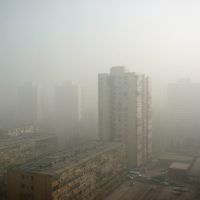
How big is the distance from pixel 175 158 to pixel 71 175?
1108 centimetres

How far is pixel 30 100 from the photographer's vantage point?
4228 cm

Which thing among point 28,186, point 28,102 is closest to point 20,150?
point 28,186

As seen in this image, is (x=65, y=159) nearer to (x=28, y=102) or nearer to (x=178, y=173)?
(x=178, y=173)

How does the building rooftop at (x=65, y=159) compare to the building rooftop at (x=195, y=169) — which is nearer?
the building rooftop at (x=65, y=159)

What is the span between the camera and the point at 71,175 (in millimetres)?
11922

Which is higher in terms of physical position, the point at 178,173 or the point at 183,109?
the point at 183,109

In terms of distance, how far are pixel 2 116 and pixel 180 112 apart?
24282 mm

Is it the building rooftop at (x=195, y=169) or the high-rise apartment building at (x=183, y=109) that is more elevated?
the high-rise apartment building at (x=183, y=109)

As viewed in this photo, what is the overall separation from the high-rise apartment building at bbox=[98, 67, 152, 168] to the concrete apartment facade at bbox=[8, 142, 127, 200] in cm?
309

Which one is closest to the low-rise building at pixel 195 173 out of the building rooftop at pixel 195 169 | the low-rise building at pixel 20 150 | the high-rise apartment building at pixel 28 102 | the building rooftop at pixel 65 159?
the building rooftop at pixel 195 169

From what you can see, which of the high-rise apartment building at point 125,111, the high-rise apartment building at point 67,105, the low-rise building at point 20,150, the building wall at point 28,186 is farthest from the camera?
the high-rise apartment building at point 67,105

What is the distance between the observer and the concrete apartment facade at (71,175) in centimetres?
1098

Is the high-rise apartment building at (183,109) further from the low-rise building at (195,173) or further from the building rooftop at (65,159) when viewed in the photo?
the building rooftop at (65,159)

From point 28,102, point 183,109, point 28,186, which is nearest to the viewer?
point 28,186
